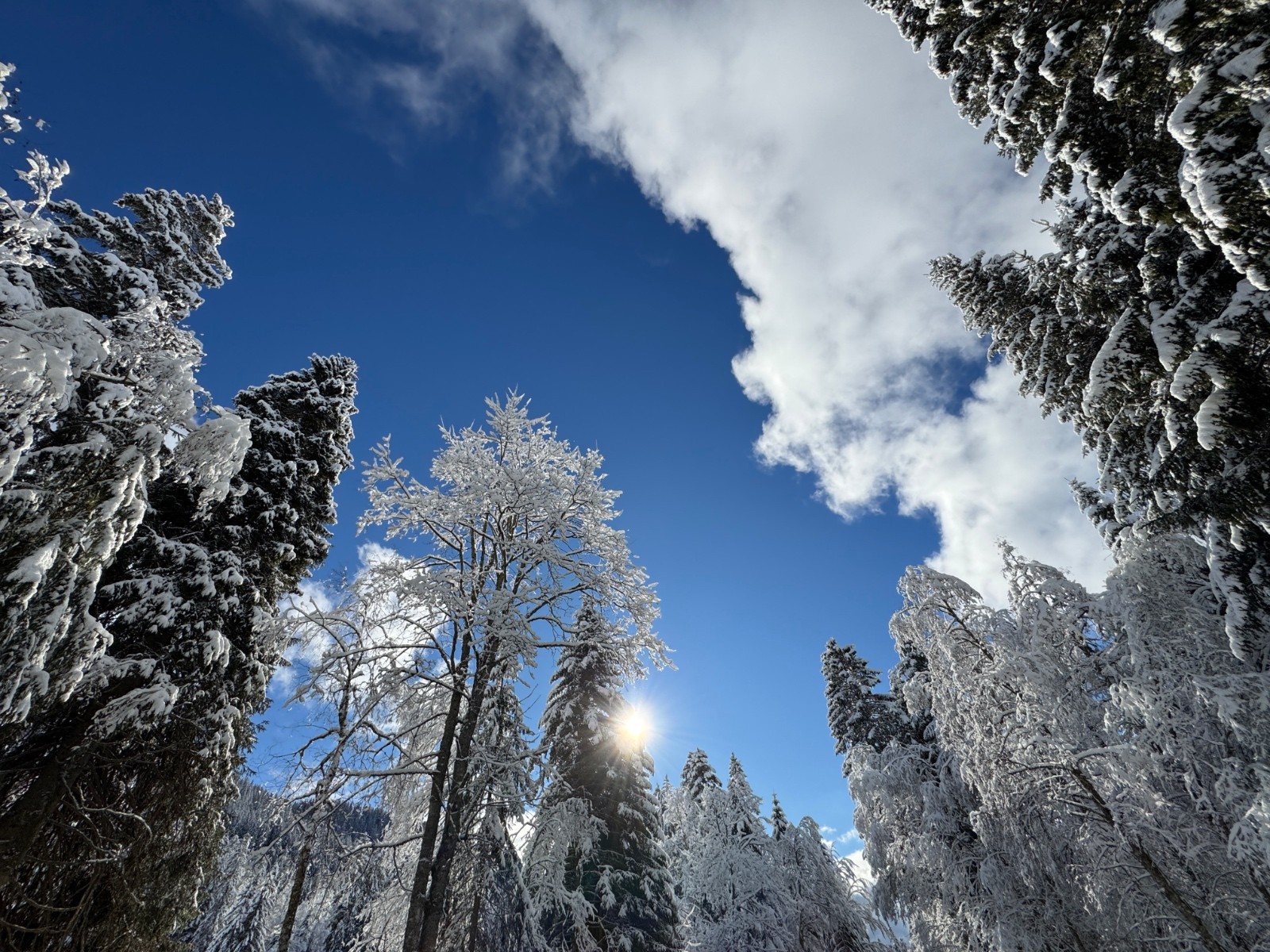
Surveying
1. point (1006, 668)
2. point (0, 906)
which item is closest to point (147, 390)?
point (0, 906)

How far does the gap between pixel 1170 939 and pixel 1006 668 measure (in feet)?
10.1

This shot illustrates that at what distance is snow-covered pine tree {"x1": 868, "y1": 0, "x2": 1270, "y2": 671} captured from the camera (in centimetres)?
337

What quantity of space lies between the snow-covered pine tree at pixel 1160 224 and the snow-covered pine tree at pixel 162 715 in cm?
846

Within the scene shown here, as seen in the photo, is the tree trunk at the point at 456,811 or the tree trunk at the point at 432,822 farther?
the tree trunk at the point at 456,811

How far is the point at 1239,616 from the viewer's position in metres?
5.44

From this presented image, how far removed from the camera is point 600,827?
12.5 meters

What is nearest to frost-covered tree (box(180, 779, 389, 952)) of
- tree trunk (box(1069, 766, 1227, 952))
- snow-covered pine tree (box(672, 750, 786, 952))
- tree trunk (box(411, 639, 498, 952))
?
tree trunk (box(411, 639, 498, 952))

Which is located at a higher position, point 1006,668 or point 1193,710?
point 1006,668

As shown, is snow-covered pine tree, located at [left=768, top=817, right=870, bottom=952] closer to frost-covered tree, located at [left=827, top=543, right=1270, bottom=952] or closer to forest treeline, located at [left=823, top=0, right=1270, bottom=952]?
frost-covered tree, located at [left=827, top=543, right=1270, bottom=952]

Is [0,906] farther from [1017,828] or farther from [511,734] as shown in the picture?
[1017,828]

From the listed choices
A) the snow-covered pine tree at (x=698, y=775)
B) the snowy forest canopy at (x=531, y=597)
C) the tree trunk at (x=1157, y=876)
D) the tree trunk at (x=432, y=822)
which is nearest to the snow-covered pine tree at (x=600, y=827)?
the snowy forest canopy at (x=531, y=597)

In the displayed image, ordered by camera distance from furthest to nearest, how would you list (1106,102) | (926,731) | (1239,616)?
(926,731) < (1239,616) < (1106,102)

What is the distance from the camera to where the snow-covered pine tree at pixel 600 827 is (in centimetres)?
916

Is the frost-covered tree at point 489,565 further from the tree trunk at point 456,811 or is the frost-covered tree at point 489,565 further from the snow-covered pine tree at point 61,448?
the snow-covered pine tree at point 61,448
